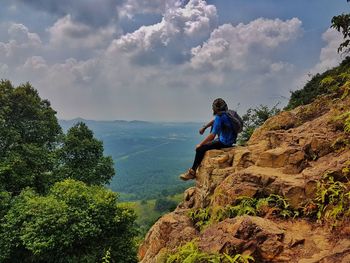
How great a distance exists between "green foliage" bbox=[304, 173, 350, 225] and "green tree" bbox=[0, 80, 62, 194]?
18.4m

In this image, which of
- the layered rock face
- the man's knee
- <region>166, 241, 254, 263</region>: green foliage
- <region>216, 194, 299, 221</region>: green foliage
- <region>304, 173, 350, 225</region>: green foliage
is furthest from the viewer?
the man's knee

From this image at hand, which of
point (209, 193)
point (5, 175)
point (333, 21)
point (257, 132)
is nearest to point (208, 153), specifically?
point (209, 193)

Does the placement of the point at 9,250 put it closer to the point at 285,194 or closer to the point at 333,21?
the point at 285,194

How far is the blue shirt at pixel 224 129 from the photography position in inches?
348

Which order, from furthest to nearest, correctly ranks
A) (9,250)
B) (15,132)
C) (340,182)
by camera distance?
(15,132), (9,250), (340,182)

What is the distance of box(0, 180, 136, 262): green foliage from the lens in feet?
51.1

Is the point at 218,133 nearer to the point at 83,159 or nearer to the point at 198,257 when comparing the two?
the point at 198,257

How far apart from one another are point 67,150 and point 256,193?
20.8 meters

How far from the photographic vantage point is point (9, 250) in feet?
55.0

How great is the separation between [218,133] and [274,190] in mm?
3199

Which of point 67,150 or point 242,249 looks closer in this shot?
point 242,249

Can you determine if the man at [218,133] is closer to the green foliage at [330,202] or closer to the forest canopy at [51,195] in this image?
the green foliage at [330,202]

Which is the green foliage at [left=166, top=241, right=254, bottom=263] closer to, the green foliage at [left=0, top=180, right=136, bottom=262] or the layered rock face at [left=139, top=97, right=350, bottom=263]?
the layered rock face at [left=139, top=97, right=350, bottom=263]

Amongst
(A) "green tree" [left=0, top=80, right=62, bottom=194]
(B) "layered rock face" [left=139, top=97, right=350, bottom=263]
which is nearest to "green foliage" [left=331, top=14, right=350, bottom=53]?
(B) "layered rock face" [left=139, top=97, right=350, bottom=263]
